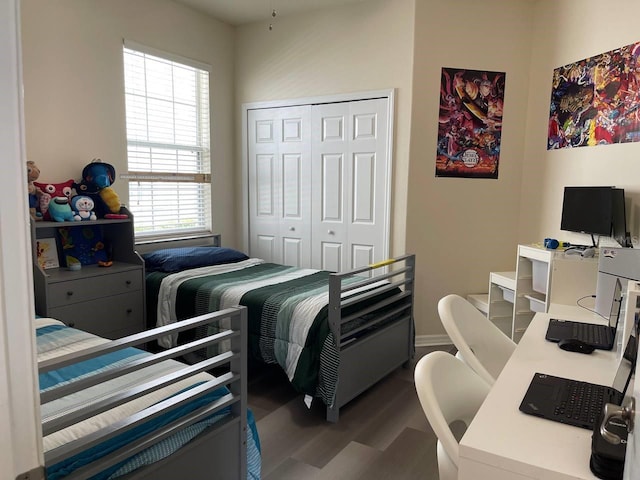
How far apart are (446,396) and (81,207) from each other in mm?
2748

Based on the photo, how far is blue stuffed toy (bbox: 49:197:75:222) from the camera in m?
3.00

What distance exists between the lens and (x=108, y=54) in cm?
351

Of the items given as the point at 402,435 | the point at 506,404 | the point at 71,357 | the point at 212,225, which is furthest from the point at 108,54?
the point at 506,404

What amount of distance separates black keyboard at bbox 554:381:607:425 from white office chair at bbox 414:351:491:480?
0.89 ft

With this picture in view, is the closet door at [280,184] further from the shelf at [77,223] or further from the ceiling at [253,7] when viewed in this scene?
the shelf at [77,223]

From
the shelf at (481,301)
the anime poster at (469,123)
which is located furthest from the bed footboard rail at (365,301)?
the anime poster at (469,123)

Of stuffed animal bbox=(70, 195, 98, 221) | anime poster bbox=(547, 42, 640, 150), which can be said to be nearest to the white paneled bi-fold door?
anime poster bbox=(547, 42, 640, 150)

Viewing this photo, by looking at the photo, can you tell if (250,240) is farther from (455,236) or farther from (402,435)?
(402,435)

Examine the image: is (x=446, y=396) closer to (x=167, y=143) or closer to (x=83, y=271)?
(x=83, y=271)

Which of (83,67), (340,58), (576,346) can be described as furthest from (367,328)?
(83,67)

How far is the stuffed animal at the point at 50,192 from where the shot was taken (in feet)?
9.86

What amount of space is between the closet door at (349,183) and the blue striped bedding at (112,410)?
96.2 inches

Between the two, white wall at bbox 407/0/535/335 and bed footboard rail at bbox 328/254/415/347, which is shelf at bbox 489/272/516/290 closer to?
white wall at bbox 407/0/535/335

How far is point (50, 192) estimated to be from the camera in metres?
3.08
